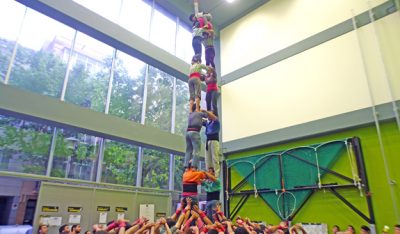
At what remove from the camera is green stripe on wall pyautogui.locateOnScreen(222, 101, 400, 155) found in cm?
569

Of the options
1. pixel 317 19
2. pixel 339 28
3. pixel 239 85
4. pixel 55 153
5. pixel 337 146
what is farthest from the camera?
pixel 239 85

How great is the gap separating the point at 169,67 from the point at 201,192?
386 cm

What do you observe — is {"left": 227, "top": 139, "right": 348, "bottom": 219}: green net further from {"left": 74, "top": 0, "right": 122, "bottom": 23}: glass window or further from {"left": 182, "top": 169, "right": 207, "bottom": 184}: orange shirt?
{"left": 74, "top": 0, "right": 122, "bottom": 23}: glass window

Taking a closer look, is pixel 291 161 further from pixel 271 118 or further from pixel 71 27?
pixel 71 27

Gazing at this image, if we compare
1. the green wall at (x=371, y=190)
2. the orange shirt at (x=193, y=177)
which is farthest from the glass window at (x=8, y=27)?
the green wall at (x=371, y=190)

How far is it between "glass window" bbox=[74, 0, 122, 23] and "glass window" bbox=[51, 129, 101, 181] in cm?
303

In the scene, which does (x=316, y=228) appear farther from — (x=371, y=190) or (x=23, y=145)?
(x=23, y=145)

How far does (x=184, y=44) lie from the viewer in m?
8.93

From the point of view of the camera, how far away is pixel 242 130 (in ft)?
26.7

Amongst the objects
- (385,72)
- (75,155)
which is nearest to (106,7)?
(75,155)

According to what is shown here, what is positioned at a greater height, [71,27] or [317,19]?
[317,19]

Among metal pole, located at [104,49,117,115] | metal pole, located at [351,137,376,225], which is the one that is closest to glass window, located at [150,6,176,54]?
metal pole, located at [104,49,117,115]

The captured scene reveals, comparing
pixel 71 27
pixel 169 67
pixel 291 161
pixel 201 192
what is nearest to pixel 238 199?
pixel 201 192

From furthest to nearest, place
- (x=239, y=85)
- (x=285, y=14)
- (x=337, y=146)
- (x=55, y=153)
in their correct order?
1. (x=239, y=85)
2. (x=285, y=14)
3. (x=337, y=146)
4. (x=55, y=153)
